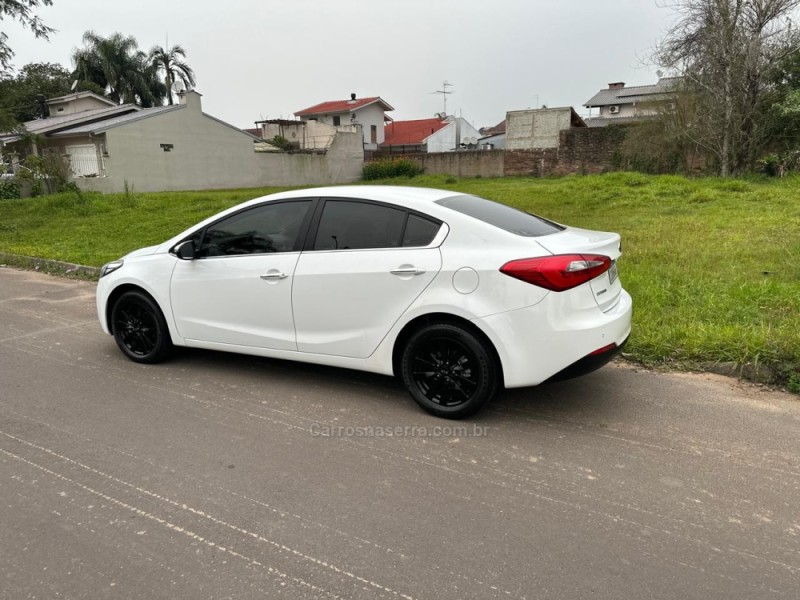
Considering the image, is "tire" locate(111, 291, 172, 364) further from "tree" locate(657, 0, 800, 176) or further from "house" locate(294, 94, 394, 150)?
"house" locate(294, 94, 394, 150)

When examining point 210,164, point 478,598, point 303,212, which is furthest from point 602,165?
point 478,598

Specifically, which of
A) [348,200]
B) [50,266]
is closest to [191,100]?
[50,266]

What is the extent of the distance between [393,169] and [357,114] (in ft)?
63.4

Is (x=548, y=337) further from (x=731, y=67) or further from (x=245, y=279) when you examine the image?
(x=731, y=67)

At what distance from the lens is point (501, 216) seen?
13.7ft

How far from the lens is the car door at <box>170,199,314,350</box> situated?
4.32 m

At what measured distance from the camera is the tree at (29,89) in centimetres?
1747

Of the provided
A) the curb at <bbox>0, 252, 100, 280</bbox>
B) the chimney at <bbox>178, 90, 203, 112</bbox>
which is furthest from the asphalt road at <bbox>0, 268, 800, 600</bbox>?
the chimney at <bbox>178, 90, 203, 112</bbox>

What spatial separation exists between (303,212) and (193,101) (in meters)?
30.2

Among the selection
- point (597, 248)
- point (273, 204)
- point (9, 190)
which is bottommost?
point (597, 248)

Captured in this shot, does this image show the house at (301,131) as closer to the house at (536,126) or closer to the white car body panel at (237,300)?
the house at (536,126)

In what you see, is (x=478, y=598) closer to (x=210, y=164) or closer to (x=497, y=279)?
(x=497, y=279)

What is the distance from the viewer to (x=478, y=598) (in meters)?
2.31

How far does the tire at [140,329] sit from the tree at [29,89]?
15345 mm
